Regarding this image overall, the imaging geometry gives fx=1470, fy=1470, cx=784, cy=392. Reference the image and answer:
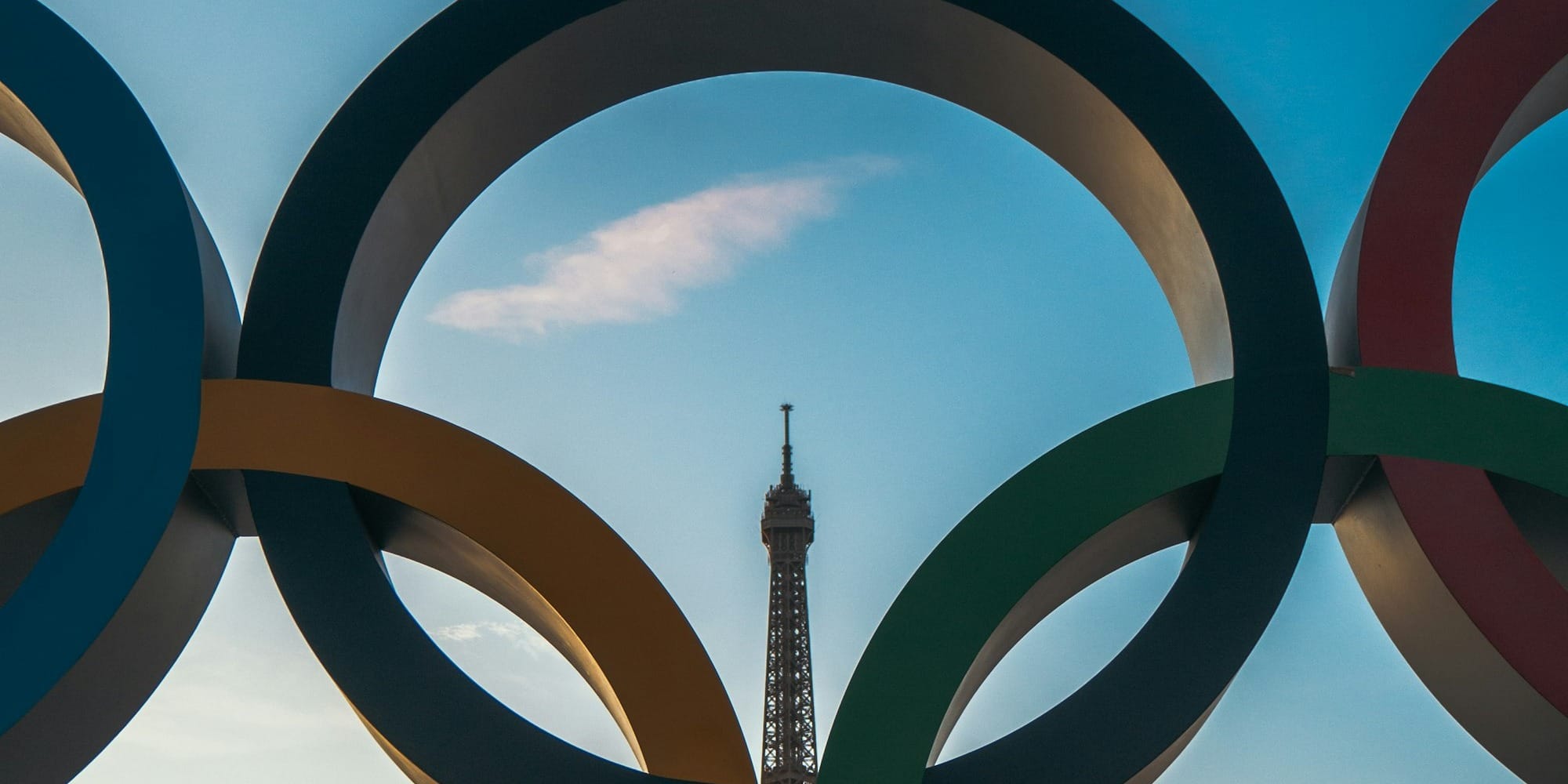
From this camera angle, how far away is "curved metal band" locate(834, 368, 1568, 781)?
8.02 m

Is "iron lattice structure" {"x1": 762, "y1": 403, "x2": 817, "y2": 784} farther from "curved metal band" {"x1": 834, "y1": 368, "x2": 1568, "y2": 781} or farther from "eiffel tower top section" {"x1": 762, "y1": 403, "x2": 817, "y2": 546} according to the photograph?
"curved metal band" {"x1": 834, "y1": 368, "x2": 1568, "y2": 781}

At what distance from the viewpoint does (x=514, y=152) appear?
10453 mm

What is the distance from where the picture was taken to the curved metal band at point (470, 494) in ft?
26.5

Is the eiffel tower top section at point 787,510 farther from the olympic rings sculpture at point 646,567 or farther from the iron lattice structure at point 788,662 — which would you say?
the olympic rings sculpture at point 646,567

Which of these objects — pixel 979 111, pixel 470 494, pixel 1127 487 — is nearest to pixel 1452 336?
pixel 1127 487

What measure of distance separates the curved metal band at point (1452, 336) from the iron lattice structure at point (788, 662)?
26.1 meters

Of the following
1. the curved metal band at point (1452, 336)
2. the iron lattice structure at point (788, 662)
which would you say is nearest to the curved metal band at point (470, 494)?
the curved metal band at point (1452, 336)

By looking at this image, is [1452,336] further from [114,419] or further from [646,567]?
[114,419]

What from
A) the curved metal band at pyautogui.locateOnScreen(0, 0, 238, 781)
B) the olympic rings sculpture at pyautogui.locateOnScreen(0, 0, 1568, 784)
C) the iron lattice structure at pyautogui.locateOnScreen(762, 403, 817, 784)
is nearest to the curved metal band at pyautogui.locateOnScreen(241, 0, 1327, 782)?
the olympic rings sculpture at pyautogui.locateOnScreen(0, 0, 1568, 784)

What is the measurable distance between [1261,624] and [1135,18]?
154 inches

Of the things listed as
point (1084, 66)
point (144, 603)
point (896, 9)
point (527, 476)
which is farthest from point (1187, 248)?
point (144, 603)

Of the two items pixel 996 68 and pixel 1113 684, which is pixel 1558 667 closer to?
pixel 1113 684

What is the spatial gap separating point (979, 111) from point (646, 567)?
4354 mm

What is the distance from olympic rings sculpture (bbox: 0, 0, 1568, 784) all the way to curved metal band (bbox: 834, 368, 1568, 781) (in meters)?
0.02
